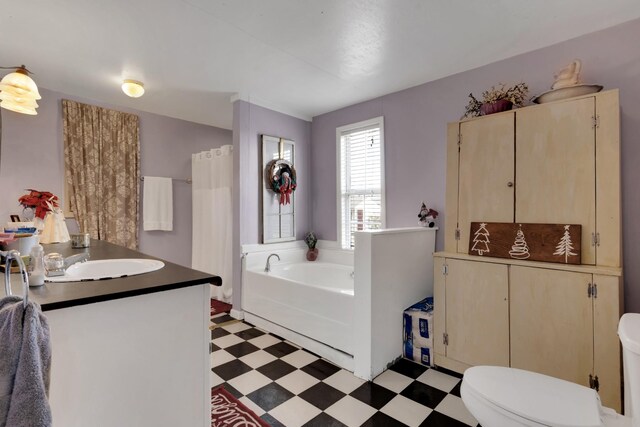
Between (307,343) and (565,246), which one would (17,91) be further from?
(565,246)

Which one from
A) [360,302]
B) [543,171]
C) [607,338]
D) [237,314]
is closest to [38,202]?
[237,314]

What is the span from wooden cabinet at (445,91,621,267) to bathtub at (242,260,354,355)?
3.31 feet

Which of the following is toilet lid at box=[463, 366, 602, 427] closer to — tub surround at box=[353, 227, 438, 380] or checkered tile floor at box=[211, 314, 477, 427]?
checkered tile floor at box=[211, 314, 477, 427]

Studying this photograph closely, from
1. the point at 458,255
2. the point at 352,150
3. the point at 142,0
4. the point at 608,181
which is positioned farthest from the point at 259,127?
the point at 608,181

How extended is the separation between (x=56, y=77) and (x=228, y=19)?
2045 millimetres

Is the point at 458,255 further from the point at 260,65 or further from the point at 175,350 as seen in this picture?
the point at 260,65

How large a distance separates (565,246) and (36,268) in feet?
8.43

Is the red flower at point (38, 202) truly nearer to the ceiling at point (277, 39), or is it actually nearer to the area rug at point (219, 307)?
the ceiling at point (277, 39)

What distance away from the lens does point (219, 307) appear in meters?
3.60

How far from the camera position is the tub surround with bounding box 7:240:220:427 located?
35.1 inches

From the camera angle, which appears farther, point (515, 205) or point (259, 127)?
point (259, 127)

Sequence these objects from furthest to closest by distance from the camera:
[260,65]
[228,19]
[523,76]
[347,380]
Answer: [260,65] < [523,76] < [347,380] < [228,19]

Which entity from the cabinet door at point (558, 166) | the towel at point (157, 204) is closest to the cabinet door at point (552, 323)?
the cabinet door at point (558, 166)

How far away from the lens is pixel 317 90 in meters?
3.07
